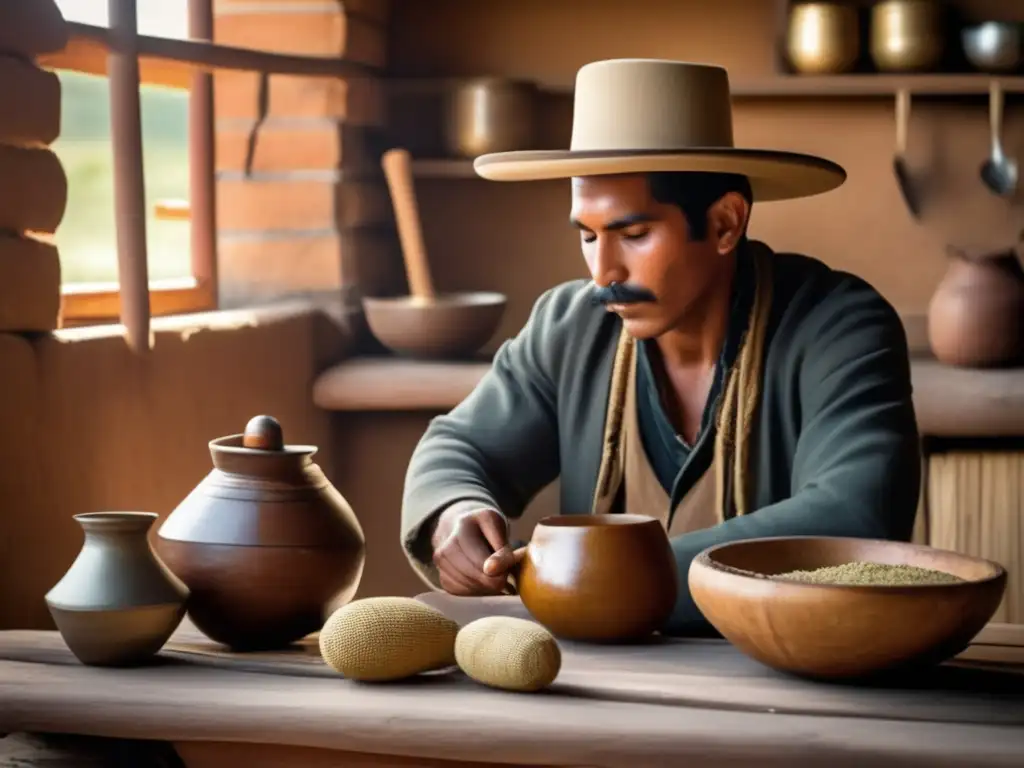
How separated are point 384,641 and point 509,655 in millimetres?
105

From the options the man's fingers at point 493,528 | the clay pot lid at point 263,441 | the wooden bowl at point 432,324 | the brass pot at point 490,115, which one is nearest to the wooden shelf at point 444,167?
the brass pot at point 490,115

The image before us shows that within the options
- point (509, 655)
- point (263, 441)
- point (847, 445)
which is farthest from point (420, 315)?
point (509, 655)

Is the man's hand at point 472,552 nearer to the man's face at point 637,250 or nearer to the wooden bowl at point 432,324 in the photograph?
the man's face at point 637,250

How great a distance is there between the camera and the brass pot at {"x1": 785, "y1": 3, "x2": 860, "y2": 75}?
10.8 ft

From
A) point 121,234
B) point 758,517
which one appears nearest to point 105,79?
point 121,234

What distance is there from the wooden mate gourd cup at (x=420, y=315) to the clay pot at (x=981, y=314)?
3.20 feet

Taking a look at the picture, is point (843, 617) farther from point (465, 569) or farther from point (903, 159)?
point (903, 159)

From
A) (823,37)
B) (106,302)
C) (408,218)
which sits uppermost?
(823,37)

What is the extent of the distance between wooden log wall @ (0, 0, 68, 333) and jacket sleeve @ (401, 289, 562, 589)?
535mm

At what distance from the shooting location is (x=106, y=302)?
91.3 inches

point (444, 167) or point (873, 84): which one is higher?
point (873, 84)

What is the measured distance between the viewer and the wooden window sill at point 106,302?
88.1 inches

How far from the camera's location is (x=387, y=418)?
321cm

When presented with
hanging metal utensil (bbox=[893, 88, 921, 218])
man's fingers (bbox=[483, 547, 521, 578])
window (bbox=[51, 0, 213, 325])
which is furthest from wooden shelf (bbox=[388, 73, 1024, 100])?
man's fingers (bbox=[483, 547, 521, 578])
